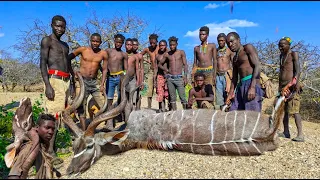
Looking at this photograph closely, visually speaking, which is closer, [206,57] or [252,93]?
[252,93]

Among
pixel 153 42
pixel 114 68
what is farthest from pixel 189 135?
pixel 153 42

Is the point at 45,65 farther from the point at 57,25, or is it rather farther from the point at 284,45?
the point at 284,45

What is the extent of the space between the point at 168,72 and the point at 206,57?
3.42ft

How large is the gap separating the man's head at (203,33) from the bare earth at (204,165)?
10.7 ft

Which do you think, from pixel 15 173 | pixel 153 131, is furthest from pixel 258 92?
pixel 15 173

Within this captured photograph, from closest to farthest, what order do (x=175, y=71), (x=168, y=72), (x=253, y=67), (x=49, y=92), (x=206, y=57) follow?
(x=49, y=92) → (x=253, y=67) → (x=206, y=57) → (x=175, y=71) → (x=168, y=72)

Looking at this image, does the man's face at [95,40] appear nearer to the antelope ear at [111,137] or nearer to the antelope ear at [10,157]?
the antelope ear at [111,137]

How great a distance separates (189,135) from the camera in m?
4.59

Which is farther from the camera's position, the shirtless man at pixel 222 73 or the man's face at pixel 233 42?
the shirtless man at pixel 222 73

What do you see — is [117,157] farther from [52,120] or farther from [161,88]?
[161,88]

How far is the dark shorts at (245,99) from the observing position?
530 cm

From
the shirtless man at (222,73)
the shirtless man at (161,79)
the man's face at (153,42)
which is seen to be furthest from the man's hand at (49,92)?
the man's face at (153,42)

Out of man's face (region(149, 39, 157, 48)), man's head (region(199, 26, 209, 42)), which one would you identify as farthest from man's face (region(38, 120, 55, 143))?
man's face (region(149, 39, 157, 48))

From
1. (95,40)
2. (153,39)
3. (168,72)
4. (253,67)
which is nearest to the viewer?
(253,67)
